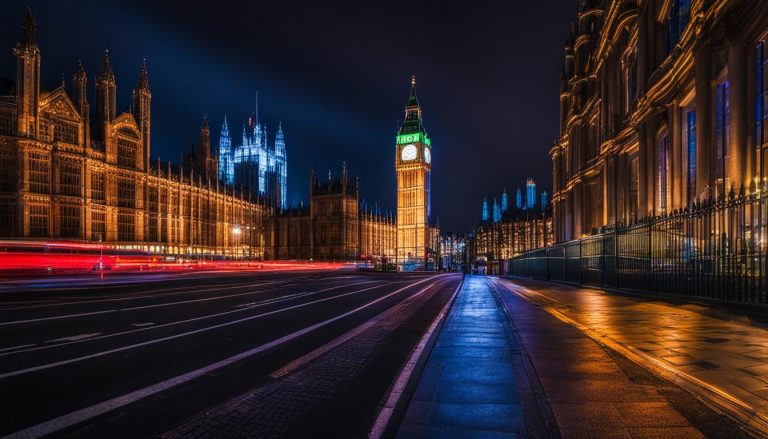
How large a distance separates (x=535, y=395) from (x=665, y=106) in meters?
18.3

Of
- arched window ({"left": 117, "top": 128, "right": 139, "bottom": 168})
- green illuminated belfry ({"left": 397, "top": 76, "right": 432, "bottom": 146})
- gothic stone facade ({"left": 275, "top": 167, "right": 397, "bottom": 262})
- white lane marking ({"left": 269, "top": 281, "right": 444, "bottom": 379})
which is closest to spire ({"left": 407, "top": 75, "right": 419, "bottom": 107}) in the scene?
green illuminated belfry ({"left": 397, "top": 76, "right": 432, "bottom": 146})

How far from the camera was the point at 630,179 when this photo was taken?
83.9 feet

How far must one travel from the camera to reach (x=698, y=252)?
10.8 m

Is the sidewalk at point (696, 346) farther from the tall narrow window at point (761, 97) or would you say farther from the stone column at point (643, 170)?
the stone column at point (643, 170)

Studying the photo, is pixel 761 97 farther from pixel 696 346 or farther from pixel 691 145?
pixel 696 346

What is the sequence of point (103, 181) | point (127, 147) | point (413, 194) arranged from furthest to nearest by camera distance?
point (413, 194) → point (127, 147) → point (103, 181)

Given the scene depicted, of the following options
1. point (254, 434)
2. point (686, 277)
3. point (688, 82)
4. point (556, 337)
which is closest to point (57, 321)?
point (254, 434)

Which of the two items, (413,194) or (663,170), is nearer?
(663,170)

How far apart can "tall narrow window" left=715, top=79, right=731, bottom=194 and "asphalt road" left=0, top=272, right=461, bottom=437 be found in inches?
427

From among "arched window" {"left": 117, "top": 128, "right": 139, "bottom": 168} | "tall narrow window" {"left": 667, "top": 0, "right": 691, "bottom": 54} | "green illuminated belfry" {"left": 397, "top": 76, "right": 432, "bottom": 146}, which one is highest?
"green illuminated belfry" {"left": 397, "top": 76, "right": 432, "bottom": 146}

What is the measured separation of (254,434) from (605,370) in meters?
4.13

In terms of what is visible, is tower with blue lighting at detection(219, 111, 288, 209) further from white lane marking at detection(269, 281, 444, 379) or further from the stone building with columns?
white lane marking at detection(269, 281, 444, 379)

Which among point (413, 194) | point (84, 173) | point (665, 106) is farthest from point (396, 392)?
point (413, 194)

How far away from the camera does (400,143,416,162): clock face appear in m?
130
